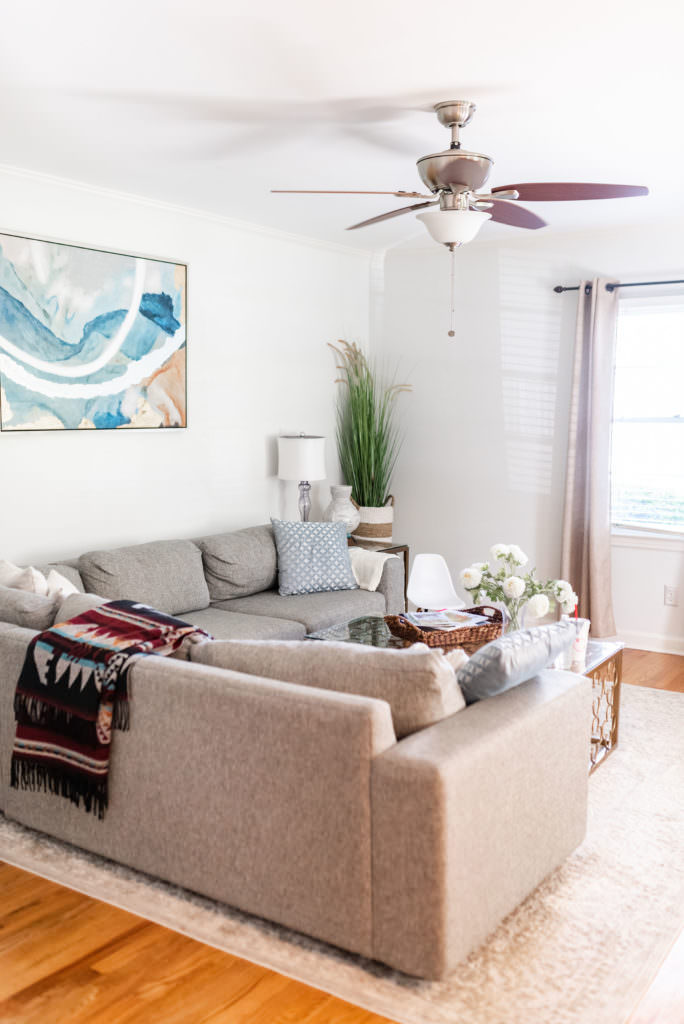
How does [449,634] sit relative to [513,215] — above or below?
below

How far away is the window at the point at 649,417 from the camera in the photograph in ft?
18.3

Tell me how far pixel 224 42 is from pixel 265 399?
3049 millimetres

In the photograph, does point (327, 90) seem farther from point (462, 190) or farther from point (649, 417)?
point (649, 417)

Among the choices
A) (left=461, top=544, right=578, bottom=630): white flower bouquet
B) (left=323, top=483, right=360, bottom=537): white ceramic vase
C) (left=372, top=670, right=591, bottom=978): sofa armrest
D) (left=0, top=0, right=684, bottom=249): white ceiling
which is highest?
(left=0, top=0, right=684, bottom=249): white ceiling

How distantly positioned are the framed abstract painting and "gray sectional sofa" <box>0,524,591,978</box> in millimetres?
1755

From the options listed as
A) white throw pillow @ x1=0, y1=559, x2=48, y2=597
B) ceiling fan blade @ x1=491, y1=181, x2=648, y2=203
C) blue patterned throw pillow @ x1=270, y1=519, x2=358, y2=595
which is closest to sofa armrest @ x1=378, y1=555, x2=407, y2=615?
blue patterned throw pillow @ x1=270, y1=519, x2=358, y2=595

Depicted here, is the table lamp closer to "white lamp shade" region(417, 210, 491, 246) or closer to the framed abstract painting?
the framed abstract painting

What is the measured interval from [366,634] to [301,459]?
5.94 feet

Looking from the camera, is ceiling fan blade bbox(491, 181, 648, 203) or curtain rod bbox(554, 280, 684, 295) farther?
curtain rod bbox(554, 280, 684, 295)

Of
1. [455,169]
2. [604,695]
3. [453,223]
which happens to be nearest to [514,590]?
[604,695]

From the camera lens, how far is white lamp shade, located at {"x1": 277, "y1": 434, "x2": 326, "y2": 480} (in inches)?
219

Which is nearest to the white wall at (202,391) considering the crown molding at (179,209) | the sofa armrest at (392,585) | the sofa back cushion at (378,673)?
the crown molding at (179,209)

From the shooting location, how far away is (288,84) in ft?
10.4

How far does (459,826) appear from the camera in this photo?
7.36ft
